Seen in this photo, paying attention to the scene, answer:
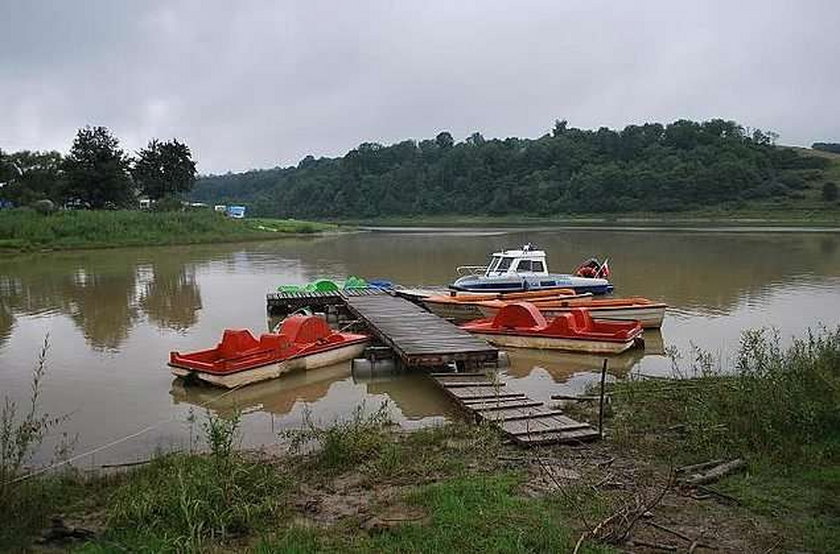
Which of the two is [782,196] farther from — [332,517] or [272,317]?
[332,517]

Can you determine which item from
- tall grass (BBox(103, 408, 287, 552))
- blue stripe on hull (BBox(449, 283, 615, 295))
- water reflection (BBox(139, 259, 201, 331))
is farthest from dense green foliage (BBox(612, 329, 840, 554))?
water reflection (BBox(139, 259, 201, 331))

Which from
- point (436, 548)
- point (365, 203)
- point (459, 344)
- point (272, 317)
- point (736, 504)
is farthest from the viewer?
point (365, 203)

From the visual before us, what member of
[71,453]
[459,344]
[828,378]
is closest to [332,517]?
[71,453]

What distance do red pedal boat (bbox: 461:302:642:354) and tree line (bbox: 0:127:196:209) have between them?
5013 centimetres

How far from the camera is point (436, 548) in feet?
16.9

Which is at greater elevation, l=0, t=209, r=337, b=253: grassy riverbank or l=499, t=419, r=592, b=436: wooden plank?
l=0, t=209, r=337, b=253: grassy riverbank

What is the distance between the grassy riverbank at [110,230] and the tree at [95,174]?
21.8 ft

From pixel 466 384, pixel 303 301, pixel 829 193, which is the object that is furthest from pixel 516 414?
pixel 829 193

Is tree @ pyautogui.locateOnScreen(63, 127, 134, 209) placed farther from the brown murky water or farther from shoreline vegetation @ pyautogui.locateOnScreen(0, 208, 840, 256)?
the brown murky water

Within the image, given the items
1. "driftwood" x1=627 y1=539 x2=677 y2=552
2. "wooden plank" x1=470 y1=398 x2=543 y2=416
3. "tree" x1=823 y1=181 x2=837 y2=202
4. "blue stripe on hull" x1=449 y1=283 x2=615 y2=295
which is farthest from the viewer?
"tree" x1=823 y1=181 x2=837 y2=202

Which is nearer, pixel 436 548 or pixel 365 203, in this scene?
pixel 436 548

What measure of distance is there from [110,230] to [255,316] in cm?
3620

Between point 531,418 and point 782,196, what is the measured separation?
312 ft

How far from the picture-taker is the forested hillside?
314 ft
